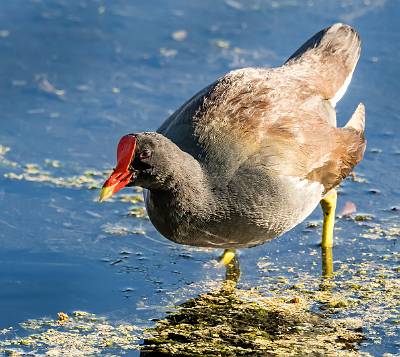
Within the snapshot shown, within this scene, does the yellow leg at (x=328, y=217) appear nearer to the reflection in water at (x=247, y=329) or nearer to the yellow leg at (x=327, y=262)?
the yellow leg at (x=327, y=262)

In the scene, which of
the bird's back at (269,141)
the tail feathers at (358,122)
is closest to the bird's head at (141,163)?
the bird's back at (269,141)

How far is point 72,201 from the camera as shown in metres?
6.43

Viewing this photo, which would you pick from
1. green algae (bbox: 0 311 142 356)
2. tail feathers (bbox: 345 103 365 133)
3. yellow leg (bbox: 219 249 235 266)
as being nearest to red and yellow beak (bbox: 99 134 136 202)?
green algae (bbox: 0 311 142 356)

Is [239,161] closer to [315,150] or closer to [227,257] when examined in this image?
[315,150]

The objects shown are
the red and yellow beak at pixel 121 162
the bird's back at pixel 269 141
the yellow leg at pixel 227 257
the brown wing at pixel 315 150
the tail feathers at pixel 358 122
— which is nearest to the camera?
the red and yellow beak at pixel 121 162

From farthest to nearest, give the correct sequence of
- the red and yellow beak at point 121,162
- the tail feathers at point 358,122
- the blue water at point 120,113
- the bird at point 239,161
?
the tail feathers at point 358,122
the blue water at point 120,113
the bird at point 239,161
the red and yellow beak at point 121,162

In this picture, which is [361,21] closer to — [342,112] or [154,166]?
[342,112]

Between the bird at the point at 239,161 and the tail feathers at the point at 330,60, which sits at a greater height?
the tail feathers at the point at 330,60

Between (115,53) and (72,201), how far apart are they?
7.18ft

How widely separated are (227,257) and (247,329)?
83cm

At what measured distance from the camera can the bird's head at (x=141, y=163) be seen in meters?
4.82

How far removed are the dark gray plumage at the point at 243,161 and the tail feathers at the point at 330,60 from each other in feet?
0.50

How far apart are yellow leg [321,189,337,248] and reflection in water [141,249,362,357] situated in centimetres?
68

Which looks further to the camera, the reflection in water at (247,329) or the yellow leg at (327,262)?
the yellow leg at (327,262)
